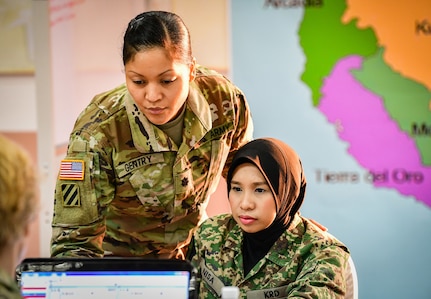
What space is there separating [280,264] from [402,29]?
206cm

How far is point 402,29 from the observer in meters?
3.74

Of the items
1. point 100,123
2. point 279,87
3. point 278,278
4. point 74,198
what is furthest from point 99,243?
point 279,87

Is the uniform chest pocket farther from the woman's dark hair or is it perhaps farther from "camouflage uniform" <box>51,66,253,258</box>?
the woman's dark hair

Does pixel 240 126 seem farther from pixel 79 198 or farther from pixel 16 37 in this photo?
pixel 16 37

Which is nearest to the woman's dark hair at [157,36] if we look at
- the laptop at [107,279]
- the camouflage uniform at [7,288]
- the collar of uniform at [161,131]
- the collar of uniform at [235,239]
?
the collar of uniform at [161,131]

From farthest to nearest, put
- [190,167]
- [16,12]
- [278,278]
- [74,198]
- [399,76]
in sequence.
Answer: [16,12] < [399,76] < [190,167] < [74,198] < [278,278]

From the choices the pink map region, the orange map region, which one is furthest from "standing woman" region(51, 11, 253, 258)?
the orange map region

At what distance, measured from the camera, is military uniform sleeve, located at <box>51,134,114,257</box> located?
215 centimetres

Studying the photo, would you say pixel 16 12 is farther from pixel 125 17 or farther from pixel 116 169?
pixel 116 169

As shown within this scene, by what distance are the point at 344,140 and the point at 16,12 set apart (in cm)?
182

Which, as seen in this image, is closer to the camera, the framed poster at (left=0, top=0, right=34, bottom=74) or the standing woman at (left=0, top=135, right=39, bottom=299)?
the standing woman at (left=0, top=135, right=39, bottom=299)

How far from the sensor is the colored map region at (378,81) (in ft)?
12.3

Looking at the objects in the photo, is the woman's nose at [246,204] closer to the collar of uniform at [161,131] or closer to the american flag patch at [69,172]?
the collar of uniform at [161,131]

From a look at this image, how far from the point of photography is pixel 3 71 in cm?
404
